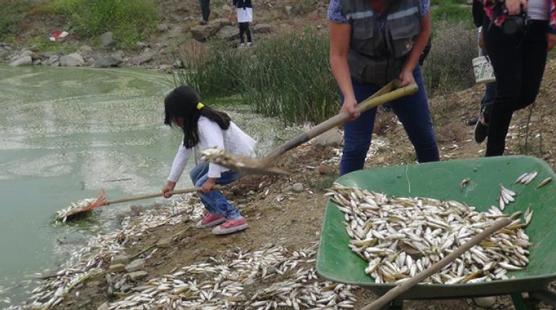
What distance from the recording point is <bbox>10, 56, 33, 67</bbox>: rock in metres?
17.9

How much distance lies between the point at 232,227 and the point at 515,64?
225 cm

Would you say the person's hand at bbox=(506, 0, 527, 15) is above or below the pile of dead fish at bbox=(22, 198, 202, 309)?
above

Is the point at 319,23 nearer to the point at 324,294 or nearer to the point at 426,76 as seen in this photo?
the point at 426,76

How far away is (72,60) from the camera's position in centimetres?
1791

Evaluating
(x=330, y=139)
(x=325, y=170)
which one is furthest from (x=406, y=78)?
(x=330, y=139)

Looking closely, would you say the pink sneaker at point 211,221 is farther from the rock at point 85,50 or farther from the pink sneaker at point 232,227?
the rock at point 85,50

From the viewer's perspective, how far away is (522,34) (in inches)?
157

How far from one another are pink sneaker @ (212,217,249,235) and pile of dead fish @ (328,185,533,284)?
1796mm

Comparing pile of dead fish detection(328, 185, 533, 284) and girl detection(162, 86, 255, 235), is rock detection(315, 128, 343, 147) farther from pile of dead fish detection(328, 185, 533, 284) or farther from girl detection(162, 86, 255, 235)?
pile of dead fish detection(328, 185, 533, 284)

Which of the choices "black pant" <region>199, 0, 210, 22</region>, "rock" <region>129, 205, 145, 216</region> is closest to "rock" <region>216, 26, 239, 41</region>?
"black pant" <region>199, 0, 210, 22</region>

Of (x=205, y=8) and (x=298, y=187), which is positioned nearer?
(x=298, y=187)

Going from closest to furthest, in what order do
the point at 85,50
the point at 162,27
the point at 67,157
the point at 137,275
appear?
the point at 137,275 < the point at 67,157 < the point at 85,50 < the point at 162,27

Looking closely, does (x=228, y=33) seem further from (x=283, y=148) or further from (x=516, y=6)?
(x=283, y=148)

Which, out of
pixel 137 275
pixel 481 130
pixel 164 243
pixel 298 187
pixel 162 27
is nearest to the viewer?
pixel 137 275
